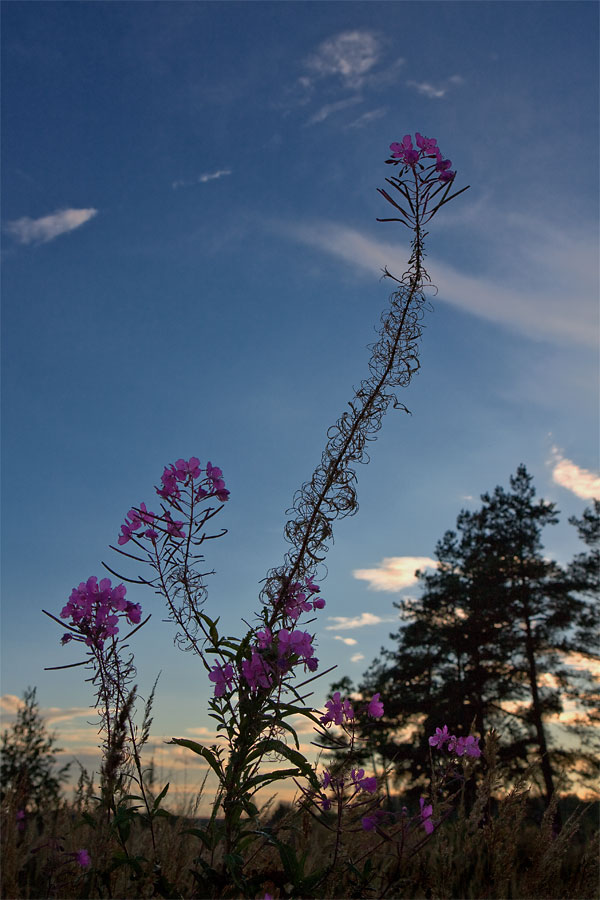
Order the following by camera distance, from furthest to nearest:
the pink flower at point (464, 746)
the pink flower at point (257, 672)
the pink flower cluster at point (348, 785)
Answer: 1. the pink flower at point (464, 746)
2. the pink flower cluster at point (348, 785)
3. the pink flower at point (257, 672)

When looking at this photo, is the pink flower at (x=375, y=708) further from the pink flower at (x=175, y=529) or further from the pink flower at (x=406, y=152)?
the pink flower at (x=406, y=152)

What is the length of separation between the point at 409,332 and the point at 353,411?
1.40ft

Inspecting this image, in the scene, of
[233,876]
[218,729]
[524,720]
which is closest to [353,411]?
[218,729]

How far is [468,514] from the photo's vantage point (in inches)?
1025

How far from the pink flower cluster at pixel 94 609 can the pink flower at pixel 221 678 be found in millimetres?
477

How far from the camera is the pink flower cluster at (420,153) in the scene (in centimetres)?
282

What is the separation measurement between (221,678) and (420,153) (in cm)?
236

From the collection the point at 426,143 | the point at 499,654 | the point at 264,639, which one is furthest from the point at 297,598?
the point at 499,654

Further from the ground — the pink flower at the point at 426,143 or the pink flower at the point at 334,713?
the pink flower at the point at 426,143

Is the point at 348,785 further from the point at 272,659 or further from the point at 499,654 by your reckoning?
the point at 499,654

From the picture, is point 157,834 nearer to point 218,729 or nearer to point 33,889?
point 33,889

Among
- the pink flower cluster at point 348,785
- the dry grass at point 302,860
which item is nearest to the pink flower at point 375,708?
the pink flower cluster at point 348,785

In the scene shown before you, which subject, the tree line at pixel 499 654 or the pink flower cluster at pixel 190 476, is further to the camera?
the tree line at pixel 499 654

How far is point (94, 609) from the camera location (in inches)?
112
